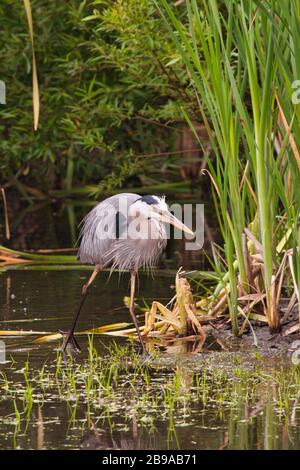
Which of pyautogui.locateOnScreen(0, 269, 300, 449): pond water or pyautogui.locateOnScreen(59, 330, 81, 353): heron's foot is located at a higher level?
pyautogui.locateOnScreen(59, 330, 81, 353): heron's foot

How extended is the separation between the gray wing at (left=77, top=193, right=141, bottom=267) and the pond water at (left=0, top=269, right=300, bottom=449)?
19.0 inches

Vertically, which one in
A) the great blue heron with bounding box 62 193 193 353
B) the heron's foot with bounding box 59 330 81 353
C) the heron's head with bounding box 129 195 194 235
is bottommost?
the heron's foot with bounding box 59 330 81 353

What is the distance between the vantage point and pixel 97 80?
496 inches

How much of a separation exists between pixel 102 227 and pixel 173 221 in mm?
705

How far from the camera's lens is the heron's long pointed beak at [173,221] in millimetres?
6215

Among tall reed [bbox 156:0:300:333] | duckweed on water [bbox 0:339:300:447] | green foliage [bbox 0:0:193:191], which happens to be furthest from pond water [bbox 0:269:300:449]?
green foliage [bbox 0:0:193:191]

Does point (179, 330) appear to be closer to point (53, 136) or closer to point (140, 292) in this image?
point (140, 292)

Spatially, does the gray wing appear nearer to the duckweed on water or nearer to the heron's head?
the heron's head

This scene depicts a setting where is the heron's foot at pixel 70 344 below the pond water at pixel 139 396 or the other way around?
the other way around

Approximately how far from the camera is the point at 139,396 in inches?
203

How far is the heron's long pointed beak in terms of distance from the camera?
621 centimetres

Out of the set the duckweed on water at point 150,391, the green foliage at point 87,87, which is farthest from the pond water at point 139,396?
the green foliage at point 87,87

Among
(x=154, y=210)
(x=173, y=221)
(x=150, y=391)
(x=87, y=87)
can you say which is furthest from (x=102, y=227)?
(x=87, y=87)

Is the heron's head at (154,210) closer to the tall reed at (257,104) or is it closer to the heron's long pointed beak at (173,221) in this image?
the heron's long pointed beak at (173,221)
